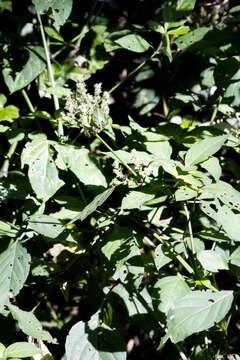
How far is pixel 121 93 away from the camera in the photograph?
218cm

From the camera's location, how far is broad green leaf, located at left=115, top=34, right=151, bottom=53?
144 centimetres

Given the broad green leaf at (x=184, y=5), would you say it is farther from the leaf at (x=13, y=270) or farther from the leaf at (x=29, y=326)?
the leaf at (x=29, y=326)

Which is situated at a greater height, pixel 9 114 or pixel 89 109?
pixel 89 109

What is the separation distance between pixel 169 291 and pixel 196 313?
0.85 feet

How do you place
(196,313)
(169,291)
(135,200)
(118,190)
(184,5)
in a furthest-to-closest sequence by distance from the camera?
1. (118,190)
2. (184,5)
3. (169,291)
4. (135,200)
5. (196,313)

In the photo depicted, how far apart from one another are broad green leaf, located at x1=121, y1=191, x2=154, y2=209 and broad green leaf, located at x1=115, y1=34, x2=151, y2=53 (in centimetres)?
60

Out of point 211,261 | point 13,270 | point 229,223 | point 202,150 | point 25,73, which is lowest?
point 13,270

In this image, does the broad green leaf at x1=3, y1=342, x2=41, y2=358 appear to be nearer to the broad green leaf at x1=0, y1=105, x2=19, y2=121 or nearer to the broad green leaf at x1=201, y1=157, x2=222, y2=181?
the broad green leaf at x1=201, y1=157, x2=222, y2=181

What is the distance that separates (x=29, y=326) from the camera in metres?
1.25

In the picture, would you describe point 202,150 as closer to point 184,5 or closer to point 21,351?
point 184,5

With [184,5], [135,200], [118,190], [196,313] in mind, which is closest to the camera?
[196,313]

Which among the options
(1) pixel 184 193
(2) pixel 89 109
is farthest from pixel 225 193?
(2) pixel 89 109

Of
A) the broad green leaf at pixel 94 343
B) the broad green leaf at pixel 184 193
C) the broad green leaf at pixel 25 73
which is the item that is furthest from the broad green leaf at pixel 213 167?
the broad green leaf at pixel 25 73

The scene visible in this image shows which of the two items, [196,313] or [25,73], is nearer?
[196,313]
